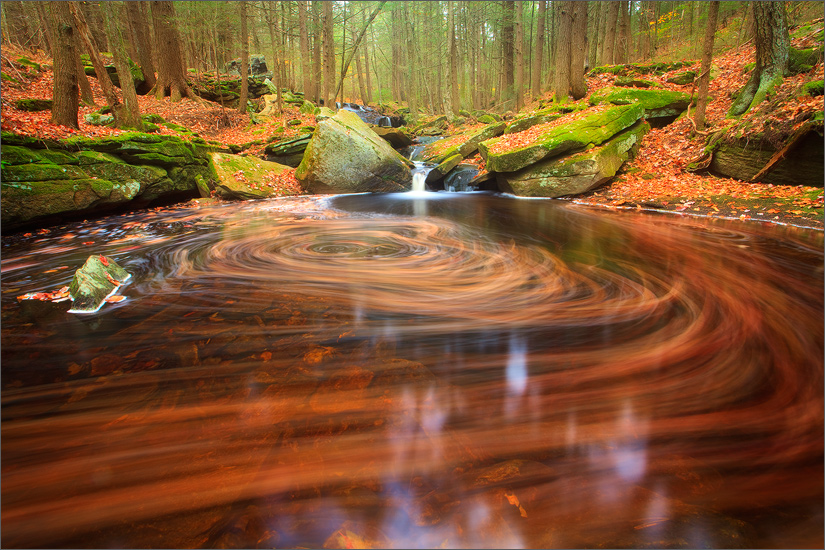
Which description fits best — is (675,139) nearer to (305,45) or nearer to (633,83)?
(633,83)

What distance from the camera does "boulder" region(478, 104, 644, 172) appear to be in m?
10.3

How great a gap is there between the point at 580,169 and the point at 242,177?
416 inches

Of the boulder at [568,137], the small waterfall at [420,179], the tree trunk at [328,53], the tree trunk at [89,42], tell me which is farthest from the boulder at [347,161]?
the tree trunk at [328,53]

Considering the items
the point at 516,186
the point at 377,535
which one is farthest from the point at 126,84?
the point at 377,535

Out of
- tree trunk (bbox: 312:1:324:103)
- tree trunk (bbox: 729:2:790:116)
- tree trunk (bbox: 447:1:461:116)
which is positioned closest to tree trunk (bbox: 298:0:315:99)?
tree trunk (bbox: 312:1:324:103)

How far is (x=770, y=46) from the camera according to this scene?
329 inches

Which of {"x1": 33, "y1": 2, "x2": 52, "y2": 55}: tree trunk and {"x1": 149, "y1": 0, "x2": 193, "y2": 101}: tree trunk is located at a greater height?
{"x1": 33, "y1": 2, "x2": 52, "y2": 55}: tree trunk

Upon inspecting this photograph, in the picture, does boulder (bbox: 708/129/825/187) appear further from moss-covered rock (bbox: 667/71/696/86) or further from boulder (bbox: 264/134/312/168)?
boulder (bbox: 264/134/312/168)

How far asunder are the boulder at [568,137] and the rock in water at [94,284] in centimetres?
995

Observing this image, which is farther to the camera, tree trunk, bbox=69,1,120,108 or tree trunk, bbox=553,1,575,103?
tree trunk, bbox=553,1,575,103

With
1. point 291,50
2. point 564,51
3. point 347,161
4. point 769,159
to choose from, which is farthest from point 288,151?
point 291,50

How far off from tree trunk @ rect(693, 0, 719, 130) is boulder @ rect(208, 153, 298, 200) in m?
12.9

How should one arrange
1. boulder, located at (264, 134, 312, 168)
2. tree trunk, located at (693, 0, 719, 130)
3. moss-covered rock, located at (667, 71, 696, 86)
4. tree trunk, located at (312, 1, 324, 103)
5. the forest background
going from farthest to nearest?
tree trunk, located at (312, 1, 324, 103) < boulder, located at (264, 134, 312, 168) < moss-covered rock, located at (667, 71, 696, 86) < the forest background < tree trunk, located at (693, 0, 719, 130)

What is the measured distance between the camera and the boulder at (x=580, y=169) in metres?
10.1
